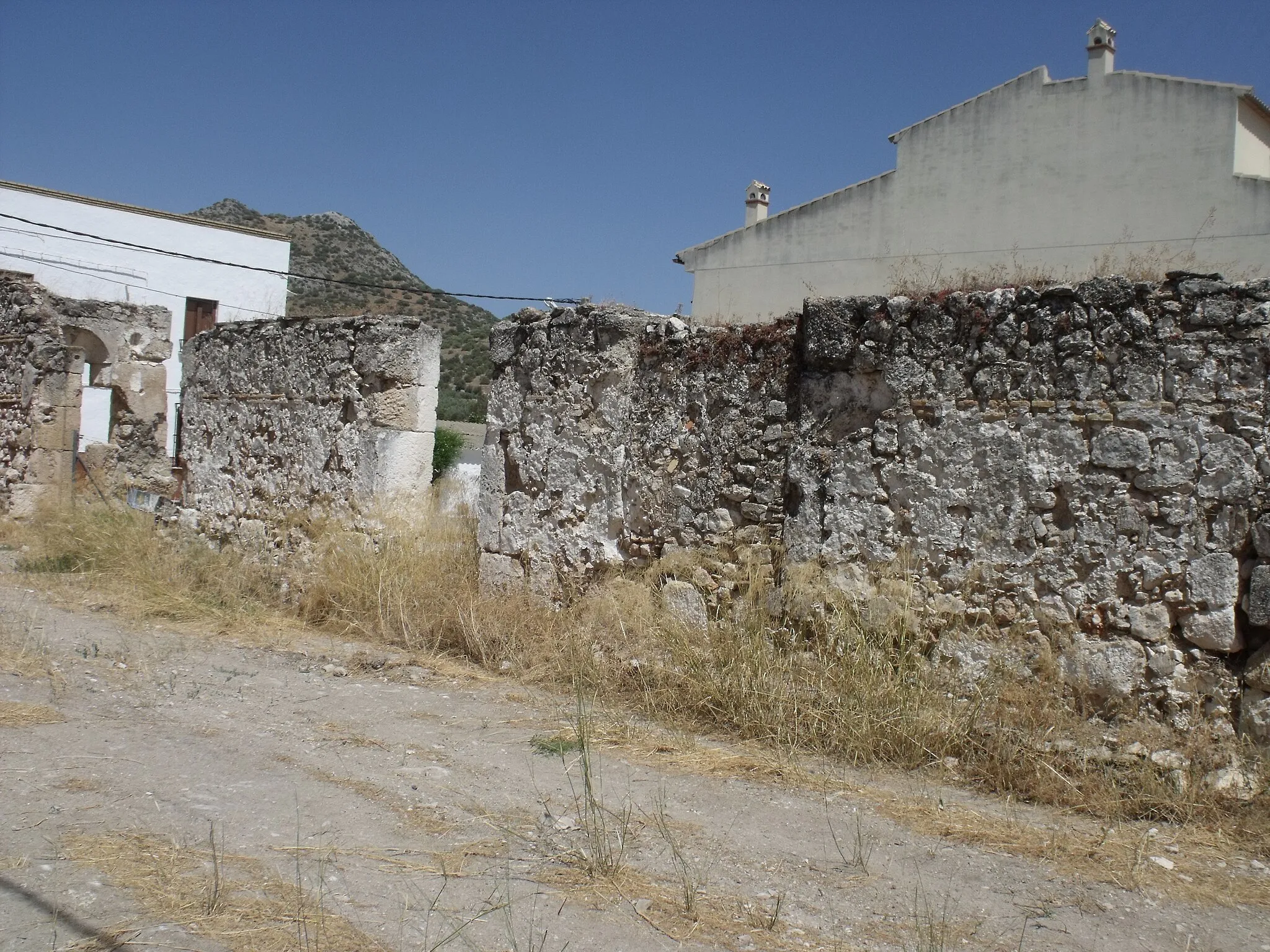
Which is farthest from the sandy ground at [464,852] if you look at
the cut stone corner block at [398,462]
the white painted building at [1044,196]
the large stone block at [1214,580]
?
the white painted building at [1044,196]

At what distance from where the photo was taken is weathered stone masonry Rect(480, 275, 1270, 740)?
4.21 meters

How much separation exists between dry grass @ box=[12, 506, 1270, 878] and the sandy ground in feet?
0.86

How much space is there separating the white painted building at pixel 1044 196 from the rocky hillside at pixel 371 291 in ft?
27.6

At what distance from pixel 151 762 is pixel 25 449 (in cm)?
842

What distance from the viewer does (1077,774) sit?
4145 millimetres

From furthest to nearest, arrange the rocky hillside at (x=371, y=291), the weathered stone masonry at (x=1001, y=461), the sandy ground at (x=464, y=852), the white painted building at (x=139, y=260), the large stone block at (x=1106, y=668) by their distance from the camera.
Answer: the rocky hillside at (x=371, y=291) < the white painted building at (x=139, y=260) < the large stone block at (x=1106, y=668) < the weathered stone masonry at (x=1001, y=461) < the sandy ground at (x=464, y=852)

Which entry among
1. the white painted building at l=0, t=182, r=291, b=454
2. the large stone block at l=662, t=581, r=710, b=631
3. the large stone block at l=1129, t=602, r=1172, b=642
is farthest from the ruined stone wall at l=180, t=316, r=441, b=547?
the white painted building at l=0, t=182, r=291, b=454

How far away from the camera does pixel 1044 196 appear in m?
17.8

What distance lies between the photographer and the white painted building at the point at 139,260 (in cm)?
2273

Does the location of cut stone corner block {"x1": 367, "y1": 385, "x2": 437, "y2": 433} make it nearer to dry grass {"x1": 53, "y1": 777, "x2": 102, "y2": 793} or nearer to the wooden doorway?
dry grass {"x1": 53, "y1": 777, "x2": 102, "y2": 793}

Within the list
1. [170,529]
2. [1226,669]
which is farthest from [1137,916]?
[170,529]

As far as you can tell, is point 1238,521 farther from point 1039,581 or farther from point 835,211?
point 835,211

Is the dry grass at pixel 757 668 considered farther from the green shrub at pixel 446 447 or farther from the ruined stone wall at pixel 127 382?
the green shrub at pixel 446 447

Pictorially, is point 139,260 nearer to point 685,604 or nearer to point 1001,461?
point 685,604
